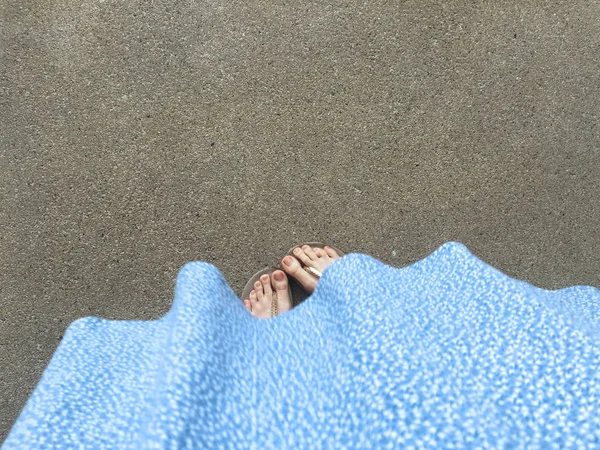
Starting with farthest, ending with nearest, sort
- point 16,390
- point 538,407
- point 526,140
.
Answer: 1. point 526,140
2. point 16,390
3. point 538,407

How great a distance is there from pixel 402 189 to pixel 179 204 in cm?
63

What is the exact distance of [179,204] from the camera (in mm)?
1317

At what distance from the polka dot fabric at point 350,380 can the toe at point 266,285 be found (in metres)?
0.53

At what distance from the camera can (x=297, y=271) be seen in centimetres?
133

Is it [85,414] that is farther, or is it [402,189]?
[402,189]

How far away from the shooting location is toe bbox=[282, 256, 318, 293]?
133 centimetres

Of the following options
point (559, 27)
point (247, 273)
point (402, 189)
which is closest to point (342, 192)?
point (402, 189)

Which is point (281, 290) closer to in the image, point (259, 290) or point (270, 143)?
point (259, 290)

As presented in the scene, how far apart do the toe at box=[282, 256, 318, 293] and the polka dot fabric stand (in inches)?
20.7

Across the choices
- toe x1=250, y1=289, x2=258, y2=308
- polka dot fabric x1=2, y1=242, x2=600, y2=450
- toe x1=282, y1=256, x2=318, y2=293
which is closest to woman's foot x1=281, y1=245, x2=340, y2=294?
toe x1=282, y1=256, x2=318, y2=293

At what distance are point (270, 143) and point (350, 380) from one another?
0.86 meters

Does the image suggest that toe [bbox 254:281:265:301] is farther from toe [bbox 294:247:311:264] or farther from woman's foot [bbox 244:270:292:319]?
toe [bbox 294:247:311:264]

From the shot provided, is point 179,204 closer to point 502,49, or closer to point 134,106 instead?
point 134,106

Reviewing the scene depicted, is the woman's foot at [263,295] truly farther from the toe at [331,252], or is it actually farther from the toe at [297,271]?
the toe at [331,252]
